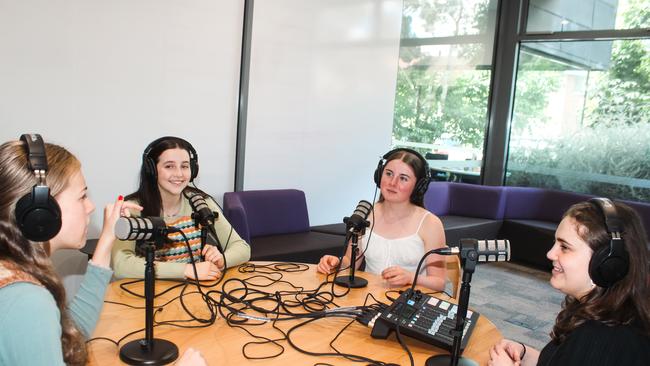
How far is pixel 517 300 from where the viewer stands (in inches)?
175

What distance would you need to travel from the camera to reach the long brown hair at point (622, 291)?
4.29 ft

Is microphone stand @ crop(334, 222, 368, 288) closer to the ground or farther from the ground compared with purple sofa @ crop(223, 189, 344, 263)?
farther from the ground

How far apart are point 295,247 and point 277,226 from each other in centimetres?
47

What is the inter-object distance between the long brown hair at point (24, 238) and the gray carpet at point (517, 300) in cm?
313

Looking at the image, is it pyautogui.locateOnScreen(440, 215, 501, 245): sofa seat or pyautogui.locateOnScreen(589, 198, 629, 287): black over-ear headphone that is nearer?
pyautogui.locateOnScreen(589, 198, 629, 287): black over-ear headphone

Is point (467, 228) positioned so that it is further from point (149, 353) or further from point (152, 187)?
point (149, 353)

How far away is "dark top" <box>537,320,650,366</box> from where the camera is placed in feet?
3.99

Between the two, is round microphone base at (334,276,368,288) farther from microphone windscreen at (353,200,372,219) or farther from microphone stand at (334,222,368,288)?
microphone windscreen at (353,200,372,219)

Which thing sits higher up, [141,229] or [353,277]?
[141,229]

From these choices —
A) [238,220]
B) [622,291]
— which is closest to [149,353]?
[622,291]

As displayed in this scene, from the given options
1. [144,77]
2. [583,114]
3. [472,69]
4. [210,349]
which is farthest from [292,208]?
[583,114]

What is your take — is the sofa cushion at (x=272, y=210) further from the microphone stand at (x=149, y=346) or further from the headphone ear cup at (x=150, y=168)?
the microphone stand at (x=149, y=346)

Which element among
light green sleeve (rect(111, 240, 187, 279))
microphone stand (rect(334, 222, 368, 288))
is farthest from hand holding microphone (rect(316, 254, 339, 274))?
light green sleeve (rect(111, 240, 187, 279))

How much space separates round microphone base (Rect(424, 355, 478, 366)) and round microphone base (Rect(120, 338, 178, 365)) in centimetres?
69
